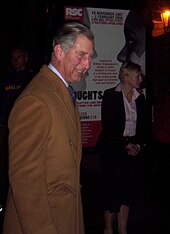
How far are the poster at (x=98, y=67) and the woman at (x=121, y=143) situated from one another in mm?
1090

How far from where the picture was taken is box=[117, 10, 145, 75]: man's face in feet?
17.2

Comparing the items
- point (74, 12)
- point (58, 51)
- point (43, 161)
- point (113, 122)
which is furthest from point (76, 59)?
point (74, 12)

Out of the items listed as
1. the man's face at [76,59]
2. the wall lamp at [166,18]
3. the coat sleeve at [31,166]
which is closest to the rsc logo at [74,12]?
the man's face at [76,59]

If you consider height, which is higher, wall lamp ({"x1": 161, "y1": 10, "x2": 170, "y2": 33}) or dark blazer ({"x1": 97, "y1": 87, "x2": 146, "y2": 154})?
wall lamp ({"x1": 161, "y1": 10, "x2": 170, "y2": 33})

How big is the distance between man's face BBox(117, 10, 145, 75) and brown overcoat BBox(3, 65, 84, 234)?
3.25 metres

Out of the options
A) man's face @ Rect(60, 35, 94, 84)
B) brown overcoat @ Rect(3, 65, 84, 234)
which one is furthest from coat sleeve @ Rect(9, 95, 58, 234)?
man's face @ Rect(60, 35, 94, 84)

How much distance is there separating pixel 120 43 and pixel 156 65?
8681 millimetres

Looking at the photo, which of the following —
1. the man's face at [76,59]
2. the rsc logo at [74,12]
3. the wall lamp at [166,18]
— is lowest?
the man's face at [76,59]

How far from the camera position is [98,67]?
203 inches

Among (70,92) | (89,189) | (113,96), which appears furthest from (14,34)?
(70,92)

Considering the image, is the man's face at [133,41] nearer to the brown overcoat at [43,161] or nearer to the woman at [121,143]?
the woman at [121,143]

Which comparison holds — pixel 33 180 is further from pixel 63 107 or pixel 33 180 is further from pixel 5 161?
pixel 5 161

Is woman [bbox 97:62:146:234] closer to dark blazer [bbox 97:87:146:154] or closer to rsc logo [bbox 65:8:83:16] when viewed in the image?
dark blazer [bbox 97:87:146:154]

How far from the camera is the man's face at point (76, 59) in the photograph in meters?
2.10
